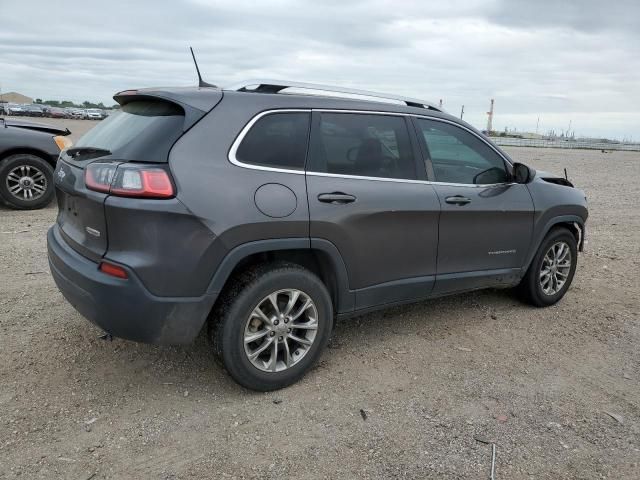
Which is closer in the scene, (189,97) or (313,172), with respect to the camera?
(189,97)

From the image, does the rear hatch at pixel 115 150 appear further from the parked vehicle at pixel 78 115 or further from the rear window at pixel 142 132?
the parked vehicle at pixel 78 115

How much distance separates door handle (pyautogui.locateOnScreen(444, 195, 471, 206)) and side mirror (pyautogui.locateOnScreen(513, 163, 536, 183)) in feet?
2.06

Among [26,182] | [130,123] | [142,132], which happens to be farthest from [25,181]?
[142,132]

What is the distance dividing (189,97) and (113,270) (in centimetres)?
106

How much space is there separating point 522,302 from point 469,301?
48 centimetres

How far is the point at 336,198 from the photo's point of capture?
3.42m

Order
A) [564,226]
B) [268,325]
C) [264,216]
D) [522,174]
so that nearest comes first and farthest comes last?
1. [264,216]
2. [268,325]
3. [522,174]
4. [564,226]

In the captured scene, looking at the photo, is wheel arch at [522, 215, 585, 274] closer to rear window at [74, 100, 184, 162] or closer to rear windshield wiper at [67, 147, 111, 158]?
rear window at [74, 100, 184, 162]

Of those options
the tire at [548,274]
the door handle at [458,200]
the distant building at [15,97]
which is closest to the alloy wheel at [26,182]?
the door handle at [458,200]

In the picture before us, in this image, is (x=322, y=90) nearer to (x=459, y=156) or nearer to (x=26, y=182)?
(x=459, y=156)

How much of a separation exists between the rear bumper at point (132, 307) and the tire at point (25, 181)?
579 centimetres

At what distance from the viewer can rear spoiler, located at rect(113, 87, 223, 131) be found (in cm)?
308

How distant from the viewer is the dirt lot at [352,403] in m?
2.79

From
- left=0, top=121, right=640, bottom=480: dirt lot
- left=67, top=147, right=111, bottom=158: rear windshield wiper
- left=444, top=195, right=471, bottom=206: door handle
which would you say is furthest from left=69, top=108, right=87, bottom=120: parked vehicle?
left=444, top=195, right=471, bottom=206: door handle
